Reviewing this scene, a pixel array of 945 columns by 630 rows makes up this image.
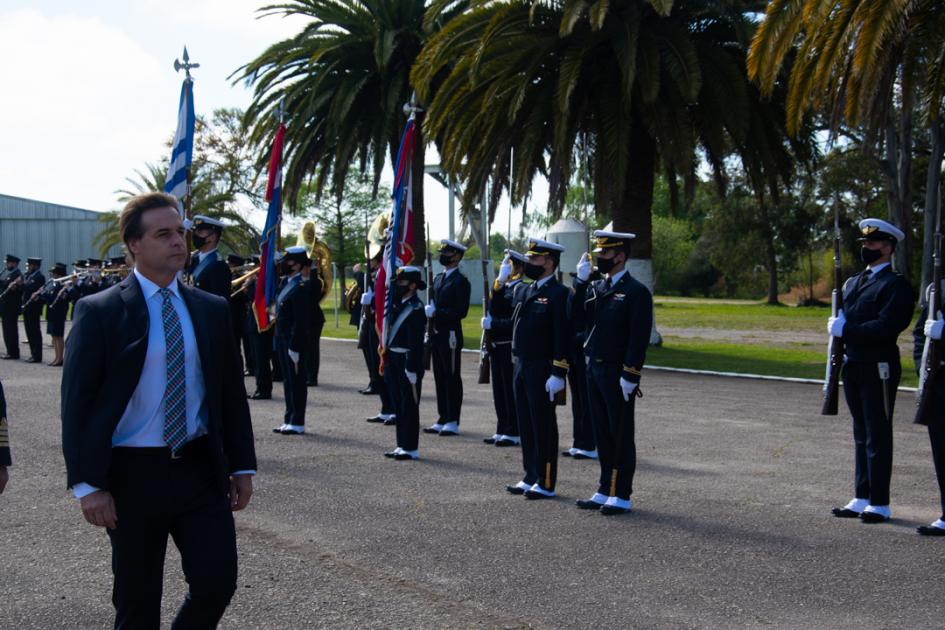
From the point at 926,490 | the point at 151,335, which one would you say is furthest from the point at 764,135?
the point at 151,335

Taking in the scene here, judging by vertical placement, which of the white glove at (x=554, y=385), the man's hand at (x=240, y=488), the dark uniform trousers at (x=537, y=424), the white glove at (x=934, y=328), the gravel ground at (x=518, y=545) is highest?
the white glove at (x=934, y=328)

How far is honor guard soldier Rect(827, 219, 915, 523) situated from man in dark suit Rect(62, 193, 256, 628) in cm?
512

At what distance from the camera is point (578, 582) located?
5746mm

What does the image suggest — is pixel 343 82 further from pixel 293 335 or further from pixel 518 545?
pixel 518 545

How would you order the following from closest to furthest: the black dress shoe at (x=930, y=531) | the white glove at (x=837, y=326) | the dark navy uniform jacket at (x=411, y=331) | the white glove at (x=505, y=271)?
the black dress shoe at (x=930, y=531) → the white glove at (x=837, y=326) → the dark navy uniform jacket at (x=411, y=331) → the white glove at (x=505, y=271)

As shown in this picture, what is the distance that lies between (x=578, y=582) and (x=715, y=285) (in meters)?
77.4

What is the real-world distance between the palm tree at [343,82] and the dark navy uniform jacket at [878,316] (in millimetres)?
17697

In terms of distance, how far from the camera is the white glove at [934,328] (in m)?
7.05

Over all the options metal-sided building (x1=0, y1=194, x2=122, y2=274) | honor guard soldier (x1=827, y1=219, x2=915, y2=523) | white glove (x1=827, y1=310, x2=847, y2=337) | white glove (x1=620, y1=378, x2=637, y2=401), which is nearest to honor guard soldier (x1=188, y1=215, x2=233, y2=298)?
white glove (x1=620, y1=378, x2=637, y2=401)

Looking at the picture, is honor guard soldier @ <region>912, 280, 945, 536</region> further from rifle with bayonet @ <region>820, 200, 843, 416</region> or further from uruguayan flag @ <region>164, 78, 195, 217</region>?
uruguayan flag @ <region>164, 78, 195, 217</region>

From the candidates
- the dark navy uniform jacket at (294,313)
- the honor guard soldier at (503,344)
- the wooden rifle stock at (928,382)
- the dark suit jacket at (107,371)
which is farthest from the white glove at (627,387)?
the dark navy uniform jacket at (294,313)

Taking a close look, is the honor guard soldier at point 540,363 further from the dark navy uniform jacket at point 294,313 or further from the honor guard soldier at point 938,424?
the dark navy uniform jacket at point 294,313

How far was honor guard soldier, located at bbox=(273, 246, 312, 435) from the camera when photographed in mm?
11406

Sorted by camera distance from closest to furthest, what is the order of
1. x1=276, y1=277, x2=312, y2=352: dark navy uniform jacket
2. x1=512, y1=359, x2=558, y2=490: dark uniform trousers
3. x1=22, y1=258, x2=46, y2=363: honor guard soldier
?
x1=512, y1=359, x2=558, y2=490: dark uniform trousers
x1=276, y1=277, x2=312, y2=352: dark navy uniform jacket
x1=22, y1=258, x2=46, y2=363: honor guard soldier
